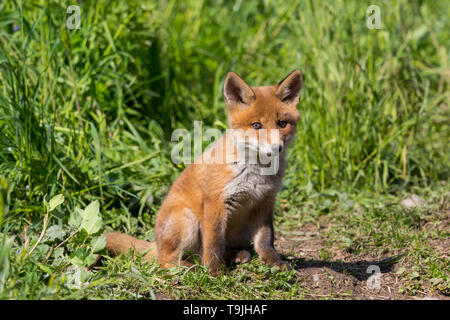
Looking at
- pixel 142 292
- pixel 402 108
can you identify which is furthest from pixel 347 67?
pixel 142 292

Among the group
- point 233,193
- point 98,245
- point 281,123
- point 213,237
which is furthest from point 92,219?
point 281,123

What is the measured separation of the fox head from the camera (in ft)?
11.0

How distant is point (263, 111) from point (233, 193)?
0.61 m

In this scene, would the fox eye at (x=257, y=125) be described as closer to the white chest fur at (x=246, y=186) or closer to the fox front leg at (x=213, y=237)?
the white chest fur at (x=246, y=186)

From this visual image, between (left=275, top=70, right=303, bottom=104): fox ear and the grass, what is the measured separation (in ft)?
4.13

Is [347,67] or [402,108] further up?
[347,67]

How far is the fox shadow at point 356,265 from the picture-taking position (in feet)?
11.9

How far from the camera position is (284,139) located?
343 centimetres

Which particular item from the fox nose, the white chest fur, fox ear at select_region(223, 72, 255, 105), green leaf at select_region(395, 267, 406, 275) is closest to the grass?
green leaf at select_region(395, 267, 406, 275)

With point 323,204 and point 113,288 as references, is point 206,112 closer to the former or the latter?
A: point 323,204

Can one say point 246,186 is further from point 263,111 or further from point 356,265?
point 356,265

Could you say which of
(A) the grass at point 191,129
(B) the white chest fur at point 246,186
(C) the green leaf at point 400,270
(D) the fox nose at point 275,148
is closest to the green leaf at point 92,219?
(A) the grass at point 191,129
